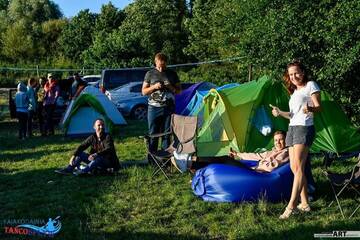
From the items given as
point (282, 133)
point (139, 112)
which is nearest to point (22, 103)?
point (139, 112)

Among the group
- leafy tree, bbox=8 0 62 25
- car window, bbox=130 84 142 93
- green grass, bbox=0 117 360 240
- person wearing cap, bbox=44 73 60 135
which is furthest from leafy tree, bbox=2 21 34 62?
green grass, bbox=0 117 360 240

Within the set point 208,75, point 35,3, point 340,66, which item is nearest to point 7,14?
point 35,3

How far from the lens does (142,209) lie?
610cm

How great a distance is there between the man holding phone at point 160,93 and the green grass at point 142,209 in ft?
2.39

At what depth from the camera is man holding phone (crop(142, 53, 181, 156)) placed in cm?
810

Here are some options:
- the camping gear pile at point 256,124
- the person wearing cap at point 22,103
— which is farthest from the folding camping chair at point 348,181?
the person wearing cap at point 22,103

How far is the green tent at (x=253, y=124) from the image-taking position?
8.79 metres

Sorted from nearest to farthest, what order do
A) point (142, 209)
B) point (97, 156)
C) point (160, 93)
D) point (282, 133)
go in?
1. point (142, 209)
2. point (282, 133)
3. point (97, 156)
4. point (160, 93)

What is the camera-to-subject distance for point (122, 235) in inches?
205

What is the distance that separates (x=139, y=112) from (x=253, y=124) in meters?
8.43

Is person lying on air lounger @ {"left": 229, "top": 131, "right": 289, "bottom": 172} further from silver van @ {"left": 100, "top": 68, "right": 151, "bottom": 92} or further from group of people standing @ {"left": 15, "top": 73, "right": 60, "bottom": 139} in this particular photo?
silver van @ {"left": 100, "top": 68, "right": 151, "bottom": 92}

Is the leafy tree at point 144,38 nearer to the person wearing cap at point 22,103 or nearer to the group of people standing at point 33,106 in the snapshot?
the group of people standing at point 33,106

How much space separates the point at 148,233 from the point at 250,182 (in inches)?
57.9

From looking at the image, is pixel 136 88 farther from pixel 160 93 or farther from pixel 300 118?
pixel 300 118
